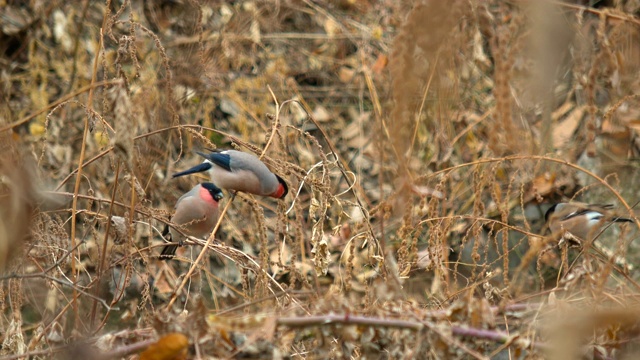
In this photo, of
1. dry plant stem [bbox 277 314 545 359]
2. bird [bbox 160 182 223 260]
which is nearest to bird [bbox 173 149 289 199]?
bird [bbox 160 182 223 260]

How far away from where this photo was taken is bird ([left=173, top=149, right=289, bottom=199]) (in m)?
3.78

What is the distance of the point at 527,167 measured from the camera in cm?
440

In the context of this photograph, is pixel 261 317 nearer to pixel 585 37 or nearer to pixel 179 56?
pixel 585 37

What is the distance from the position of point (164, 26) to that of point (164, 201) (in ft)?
6.57

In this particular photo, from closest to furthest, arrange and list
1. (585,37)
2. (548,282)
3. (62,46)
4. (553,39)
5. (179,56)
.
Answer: (553,39), (585,37), (548,282), (179,56), (62,46)

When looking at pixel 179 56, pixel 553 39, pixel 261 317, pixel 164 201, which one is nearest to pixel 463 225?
pixel 164 201

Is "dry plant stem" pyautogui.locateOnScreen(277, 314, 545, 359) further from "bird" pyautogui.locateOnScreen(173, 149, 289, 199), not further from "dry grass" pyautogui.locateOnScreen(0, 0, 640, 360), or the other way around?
"bird" pyautogui.locateOnScreen(173, 149, 289, 199)

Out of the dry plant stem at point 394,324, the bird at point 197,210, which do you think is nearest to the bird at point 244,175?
the bird at point 197,210

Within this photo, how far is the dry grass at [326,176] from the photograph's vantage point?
76.5 inches

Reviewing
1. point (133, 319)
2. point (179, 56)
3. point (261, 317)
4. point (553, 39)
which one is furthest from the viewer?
point (179, 56)

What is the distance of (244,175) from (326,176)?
106 cm

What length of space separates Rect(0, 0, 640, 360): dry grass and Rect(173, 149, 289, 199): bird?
14cm

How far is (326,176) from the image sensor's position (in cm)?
281

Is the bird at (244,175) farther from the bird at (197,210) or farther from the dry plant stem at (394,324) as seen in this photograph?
the dry plant stem at (394,324)
